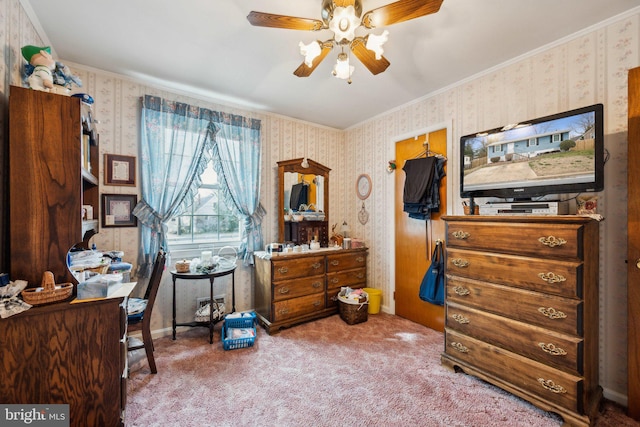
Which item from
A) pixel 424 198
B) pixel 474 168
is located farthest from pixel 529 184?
pixel 424 198

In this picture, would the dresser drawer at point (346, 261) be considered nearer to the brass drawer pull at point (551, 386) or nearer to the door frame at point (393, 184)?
the door frame at point (393, 184)

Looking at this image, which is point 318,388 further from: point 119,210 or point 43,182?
point 119,210

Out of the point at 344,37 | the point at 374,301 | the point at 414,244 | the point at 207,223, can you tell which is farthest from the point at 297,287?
the point at 344,37

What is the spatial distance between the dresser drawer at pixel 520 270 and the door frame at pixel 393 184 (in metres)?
0.83

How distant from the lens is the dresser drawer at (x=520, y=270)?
5.21 ft

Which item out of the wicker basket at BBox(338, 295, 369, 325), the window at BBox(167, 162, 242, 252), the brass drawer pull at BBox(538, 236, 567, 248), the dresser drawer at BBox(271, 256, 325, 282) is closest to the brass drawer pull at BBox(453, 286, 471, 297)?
the brass drawer pull at BBox(538, 236, 567, 248)

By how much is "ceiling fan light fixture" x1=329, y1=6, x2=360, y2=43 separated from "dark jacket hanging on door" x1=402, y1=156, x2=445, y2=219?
174 cm

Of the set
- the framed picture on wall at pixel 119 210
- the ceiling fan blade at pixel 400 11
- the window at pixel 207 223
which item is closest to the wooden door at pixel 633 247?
the ceiling fan blade at pixel 400 11

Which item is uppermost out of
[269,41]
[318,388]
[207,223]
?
[269,41]

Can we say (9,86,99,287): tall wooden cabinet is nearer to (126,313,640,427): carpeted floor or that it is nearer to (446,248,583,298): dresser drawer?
(126,313,640,427): carpeted floor

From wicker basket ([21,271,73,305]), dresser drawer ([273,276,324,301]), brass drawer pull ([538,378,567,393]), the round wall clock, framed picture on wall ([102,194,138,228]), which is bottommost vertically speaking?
brass drawer pull ([538,378,567,393])

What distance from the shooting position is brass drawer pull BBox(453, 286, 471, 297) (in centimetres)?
205

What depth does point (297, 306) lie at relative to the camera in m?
3.00

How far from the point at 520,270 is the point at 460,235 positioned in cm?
44
